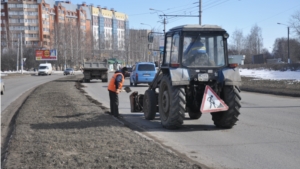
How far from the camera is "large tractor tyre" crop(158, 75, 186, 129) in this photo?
1110cm

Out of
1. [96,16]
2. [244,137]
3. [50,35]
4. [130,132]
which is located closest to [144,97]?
[130,132]

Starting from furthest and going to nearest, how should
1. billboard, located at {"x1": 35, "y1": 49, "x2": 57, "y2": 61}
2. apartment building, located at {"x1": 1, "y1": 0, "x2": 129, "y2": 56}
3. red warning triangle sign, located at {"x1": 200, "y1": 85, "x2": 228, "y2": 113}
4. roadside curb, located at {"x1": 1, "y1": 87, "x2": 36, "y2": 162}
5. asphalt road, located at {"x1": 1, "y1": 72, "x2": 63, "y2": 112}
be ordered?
1. apartment building, located at {"x1": 1, "y1": 0, "x2": 129, "y2": 56}
2. billboard, located at {"x1": 35, "y1": 49, "x2": 57, "y2": 61}
3. asphalt road, located at {"x1": 1, "y1": 72, "x2": 63, "y2": 112}
4. red warning triangle sign, located at {"x1": 200, "y1": 85, "x2": 228, "y2": 113}
5. roadside curb, located at {"x1": 1, "y1": 87, "x2": 36, "y2": 162}

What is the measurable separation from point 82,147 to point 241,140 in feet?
11.8

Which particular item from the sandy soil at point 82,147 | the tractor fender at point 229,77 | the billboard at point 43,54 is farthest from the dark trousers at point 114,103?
the billboard at point 43,54

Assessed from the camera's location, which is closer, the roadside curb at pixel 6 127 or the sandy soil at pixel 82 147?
the sandy soil at pixel 82 147

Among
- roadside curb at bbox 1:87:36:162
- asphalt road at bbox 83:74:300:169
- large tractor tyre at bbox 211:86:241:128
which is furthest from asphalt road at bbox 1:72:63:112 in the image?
large tractor tyre at bbox 211:86:241:128

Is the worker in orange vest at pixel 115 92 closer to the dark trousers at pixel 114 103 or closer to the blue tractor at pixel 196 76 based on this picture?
the dark trousers at pixel 114 103

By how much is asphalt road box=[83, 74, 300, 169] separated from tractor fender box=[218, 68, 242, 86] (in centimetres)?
122

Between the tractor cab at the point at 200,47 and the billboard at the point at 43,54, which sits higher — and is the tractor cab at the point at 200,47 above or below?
below

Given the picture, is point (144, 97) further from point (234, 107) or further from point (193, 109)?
point (234, 107)

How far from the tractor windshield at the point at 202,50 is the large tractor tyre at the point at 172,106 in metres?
0.80

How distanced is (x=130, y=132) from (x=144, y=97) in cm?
309

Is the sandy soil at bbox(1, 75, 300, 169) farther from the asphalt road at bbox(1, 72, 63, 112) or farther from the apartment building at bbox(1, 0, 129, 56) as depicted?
the apartment building at bbox(1, 0, 129, 56)

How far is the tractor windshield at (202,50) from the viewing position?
38.5ft
